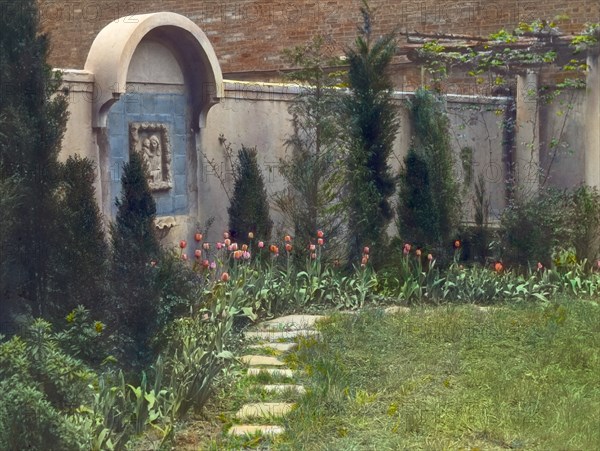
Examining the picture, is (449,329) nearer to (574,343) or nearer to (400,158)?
(574,343)

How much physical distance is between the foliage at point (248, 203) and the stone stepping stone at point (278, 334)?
2635 millimetres

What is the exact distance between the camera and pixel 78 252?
777 centimetres

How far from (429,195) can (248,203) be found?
2.02 m

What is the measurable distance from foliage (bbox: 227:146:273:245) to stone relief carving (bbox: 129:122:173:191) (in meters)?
0.85

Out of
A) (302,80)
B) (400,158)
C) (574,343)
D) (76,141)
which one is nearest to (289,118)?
(302,80)

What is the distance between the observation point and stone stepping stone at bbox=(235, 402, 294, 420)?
743 centimetres

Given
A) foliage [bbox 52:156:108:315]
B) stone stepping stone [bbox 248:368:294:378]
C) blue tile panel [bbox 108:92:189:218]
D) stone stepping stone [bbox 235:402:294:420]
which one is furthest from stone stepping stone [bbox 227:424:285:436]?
blue tile panel [bbox 108:92:189:218]

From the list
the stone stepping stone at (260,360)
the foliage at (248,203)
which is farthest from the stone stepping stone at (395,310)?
the stone stepping stone at (260,360)

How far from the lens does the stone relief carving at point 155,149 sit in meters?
11.5

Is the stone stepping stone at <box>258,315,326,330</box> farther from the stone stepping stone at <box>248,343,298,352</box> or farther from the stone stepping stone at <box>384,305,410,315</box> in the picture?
the stone stepping stone at <box>384,305,410,315</box>

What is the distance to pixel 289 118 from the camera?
13508 mm

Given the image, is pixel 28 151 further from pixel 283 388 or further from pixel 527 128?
pixel 527 128

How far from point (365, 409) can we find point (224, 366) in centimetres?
116

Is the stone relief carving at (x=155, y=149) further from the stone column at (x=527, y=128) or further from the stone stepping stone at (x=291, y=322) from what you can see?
the stone column at (x=527, y=128)
